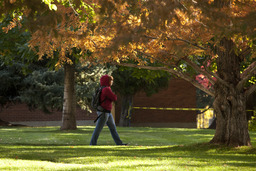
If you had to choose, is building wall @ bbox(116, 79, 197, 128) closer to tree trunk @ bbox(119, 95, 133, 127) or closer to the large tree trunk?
tree trunk @ bbox(119, 95, 133, 127)

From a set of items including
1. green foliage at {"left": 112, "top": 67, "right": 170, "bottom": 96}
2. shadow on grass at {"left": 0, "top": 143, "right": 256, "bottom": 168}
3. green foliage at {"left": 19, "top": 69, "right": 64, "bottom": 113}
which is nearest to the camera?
shadow on grass at {"left": 0, "top": 143, "right": 256, "bottom": 168}

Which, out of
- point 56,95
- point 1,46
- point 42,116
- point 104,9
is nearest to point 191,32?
point 104,9

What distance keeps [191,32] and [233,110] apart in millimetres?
2600

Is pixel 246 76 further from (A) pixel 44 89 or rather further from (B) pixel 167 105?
(B) pixel 167 105

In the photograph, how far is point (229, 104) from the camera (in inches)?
527

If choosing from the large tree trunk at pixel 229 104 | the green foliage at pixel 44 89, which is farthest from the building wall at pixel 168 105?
the large tree trunk at pixel 229 104

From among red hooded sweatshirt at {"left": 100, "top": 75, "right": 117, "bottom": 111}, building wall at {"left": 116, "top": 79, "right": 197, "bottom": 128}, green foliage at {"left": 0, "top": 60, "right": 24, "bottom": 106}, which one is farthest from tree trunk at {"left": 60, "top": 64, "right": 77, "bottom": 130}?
building wall at {"left": 116, "top": 79, "right": 197, "bottom": 128}

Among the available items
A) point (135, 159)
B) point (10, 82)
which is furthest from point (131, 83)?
point (135, 159)

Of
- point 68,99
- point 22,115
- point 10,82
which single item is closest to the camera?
point 68,99

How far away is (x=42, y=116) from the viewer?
37469 millimetres

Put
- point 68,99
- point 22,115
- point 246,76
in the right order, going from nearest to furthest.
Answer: point 246,76 < point 68,99 < point 22,115

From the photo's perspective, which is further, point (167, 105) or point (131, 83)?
point (167, 105)

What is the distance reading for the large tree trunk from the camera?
13.2 meters

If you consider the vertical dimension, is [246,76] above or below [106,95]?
above
